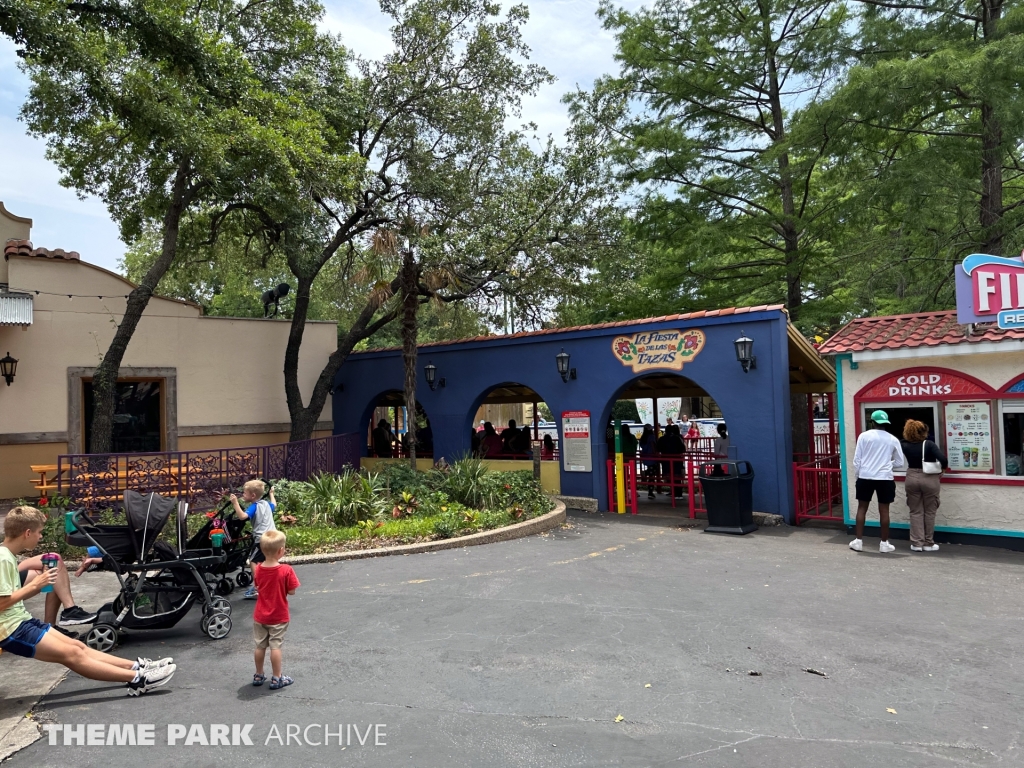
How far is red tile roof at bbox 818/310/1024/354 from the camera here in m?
9.22

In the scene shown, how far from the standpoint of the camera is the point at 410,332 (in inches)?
573

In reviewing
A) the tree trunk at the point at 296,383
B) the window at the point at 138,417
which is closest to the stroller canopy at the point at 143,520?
the window at the point at 138,417

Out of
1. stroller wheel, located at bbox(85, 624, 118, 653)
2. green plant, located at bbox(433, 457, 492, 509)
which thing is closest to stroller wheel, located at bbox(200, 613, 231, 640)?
stroller wheel, located at bbox(85, 624, 118, 653)

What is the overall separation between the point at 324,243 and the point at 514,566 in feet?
38.5

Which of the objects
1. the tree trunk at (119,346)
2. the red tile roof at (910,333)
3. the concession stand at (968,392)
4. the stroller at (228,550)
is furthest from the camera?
the tree trunk at (119,346)

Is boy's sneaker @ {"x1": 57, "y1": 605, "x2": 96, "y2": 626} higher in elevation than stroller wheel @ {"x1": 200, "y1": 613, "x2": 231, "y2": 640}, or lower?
higher

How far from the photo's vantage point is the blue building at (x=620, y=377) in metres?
11.4

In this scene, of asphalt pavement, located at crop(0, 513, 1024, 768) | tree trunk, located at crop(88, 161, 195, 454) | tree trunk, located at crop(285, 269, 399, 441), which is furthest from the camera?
tree trunk, located at crop(285, 269, 399, 441)

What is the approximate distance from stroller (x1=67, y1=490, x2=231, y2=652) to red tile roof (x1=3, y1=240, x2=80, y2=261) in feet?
35.2

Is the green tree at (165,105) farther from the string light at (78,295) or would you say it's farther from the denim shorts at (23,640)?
the denim shorts at (23,640)

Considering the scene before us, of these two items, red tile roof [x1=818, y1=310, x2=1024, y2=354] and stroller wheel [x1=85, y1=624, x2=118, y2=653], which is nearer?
stroller wheel [x1=85, y1=624, x2=118, y2=653]

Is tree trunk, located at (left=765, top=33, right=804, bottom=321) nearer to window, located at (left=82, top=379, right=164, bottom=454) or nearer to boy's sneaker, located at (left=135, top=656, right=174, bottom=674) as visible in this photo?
boy's sneaker, located at (left=135, top=656, right=174, bottom=674)

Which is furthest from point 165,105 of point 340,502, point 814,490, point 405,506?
point 814,490

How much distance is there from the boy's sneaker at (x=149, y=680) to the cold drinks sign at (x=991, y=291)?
9.99m
